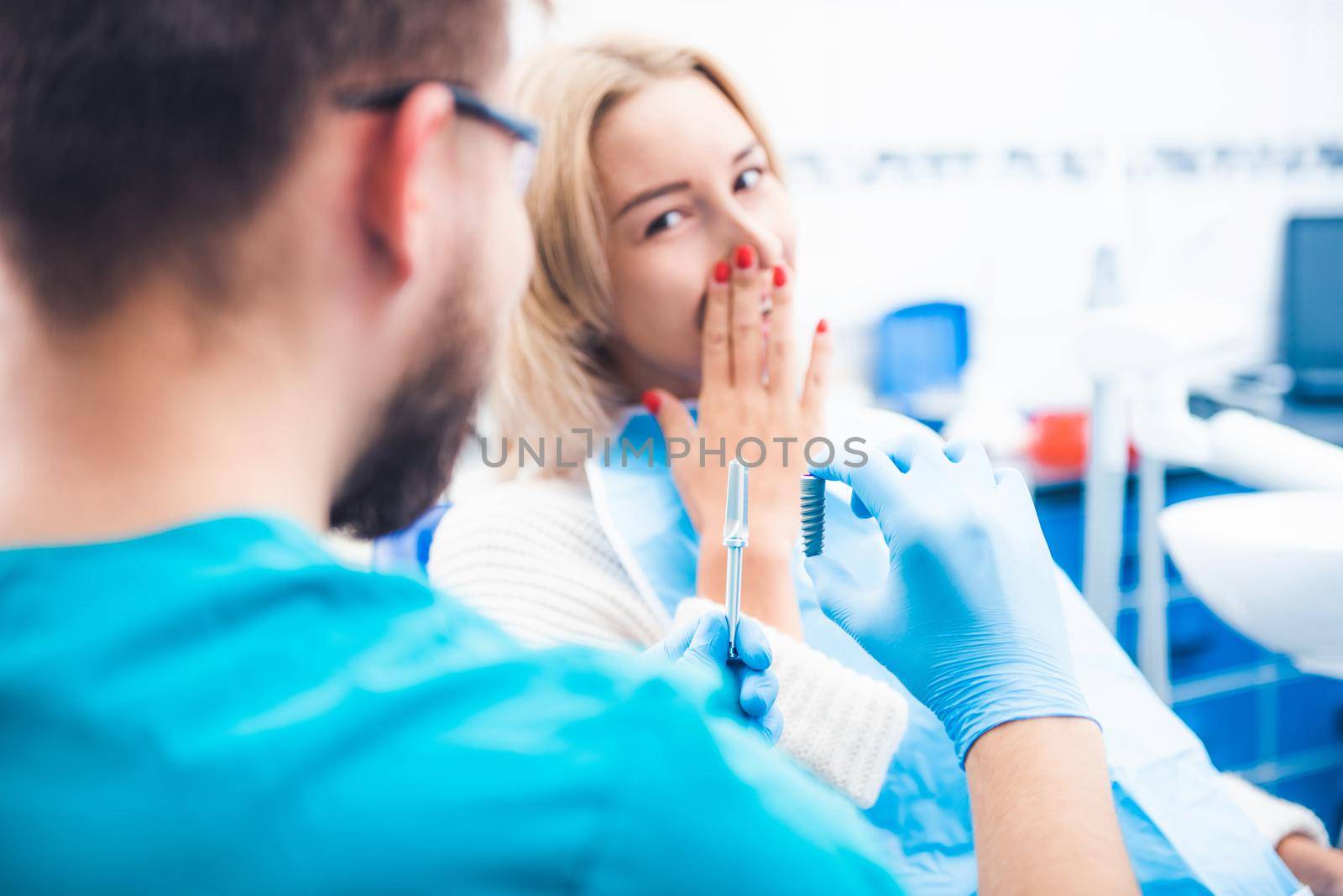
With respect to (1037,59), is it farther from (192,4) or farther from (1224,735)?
(192,4)

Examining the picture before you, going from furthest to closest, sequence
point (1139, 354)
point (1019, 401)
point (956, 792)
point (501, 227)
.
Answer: point (1019, 401) → point (1139, 354) → point (956, 792) → point (501, 227)

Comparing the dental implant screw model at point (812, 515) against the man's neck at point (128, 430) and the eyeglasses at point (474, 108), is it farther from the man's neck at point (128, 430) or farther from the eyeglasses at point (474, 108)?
the man's neck at point (128, 430)

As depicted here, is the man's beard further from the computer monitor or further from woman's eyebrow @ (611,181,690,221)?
the computer monitor

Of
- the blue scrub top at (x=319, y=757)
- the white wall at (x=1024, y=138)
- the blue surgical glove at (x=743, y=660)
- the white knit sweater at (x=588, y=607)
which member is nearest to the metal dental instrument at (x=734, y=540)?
the blue surgical glove at (x=743, y=660)

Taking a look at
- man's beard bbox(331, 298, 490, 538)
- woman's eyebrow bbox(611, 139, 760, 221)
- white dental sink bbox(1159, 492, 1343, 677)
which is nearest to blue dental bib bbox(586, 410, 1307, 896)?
white dental sink bbox(1159, 492, 1343, 677)

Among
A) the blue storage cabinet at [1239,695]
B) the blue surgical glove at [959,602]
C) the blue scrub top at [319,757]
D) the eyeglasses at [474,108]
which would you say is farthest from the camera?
the blue storage cabinet at [1239,695]

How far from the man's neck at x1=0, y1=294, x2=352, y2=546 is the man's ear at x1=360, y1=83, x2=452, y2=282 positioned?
8cm

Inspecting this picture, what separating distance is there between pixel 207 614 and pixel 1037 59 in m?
2.48

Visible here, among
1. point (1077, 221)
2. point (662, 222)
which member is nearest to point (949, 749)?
point (662, 222)

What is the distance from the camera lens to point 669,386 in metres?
1.11

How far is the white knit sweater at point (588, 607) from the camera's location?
2.58 feet

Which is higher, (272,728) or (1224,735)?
(272,728)

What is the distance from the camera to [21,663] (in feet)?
1.17

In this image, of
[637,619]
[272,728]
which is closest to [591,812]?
[272,728]
